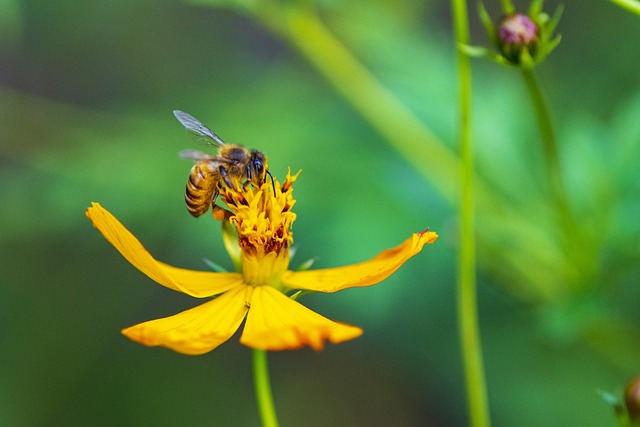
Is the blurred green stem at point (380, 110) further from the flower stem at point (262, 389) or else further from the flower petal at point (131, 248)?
the flower stem at point (262, 389)

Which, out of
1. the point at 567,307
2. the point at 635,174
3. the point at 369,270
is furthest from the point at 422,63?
the point at 369,270

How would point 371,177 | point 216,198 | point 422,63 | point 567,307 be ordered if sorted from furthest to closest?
point 422,63, point 371,177, point 567,307, point 216,198

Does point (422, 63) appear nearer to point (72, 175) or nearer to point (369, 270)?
point (72, 175)

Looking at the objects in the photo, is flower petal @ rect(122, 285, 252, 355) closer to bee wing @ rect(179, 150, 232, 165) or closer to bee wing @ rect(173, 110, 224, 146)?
bee wing @ rect(179, 150, 232, 165)

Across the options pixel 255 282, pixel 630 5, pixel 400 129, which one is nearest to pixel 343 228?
pixel 400 129

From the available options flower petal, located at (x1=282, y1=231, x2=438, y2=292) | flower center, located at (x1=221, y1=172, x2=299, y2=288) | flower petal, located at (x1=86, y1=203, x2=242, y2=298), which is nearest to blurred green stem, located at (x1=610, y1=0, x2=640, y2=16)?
flower petal, located at (x1=282, y1=231, x2=438, y2=292)
